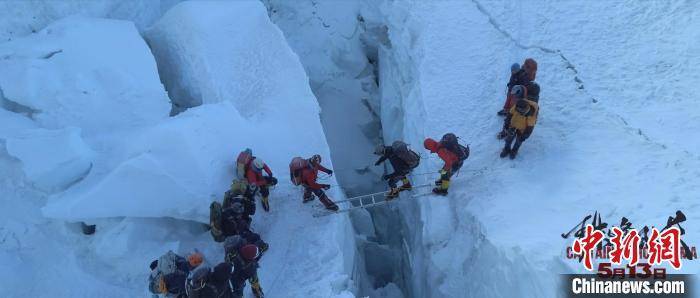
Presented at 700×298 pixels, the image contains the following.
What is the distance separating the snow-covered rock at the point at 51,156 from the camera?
22.4ft

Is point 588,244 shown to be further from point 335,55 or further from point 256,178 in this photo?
point 335,55

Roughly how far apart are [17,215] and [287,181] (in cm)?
398

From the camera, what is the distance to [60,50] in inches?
331

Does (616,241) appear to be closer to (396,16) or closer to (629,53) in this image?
(629,53)

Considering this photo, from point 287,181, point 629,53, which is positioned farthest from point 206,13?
point 629,53

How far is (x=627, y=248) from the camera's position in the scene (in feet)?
16.7

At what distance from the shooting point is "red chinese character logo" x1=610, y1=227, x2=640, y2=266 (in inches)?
198

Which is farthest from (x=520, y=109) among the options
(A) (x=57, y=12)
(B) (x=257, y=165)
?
(A) (x=57, y=12)

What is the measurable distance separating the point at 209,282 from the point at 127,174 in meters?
2.35

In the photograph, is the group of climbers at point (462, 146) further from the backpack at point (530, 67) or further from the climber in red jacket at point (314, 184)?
the climber in red jacket at point (314, 184)

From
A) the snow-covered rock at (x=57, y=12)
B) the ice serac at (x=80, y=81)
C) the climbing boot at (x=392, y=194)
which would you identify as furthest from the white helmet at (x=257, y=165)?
the snow-covered rock at (x=57, y=12)

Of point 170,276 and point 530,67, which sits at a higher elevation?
point 530,67

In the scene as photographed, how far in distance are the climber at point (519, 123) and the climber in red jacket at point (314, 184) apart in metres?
2.77

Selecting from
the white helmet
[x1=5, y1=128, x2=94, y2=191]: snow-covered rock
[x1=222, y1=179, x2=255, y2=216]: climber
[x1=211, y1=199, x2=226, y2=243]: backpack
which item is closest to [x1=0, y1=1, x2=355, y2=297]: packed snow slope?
[x1=5, y1=128, x2=94, y2=191]: snow-covered rock
